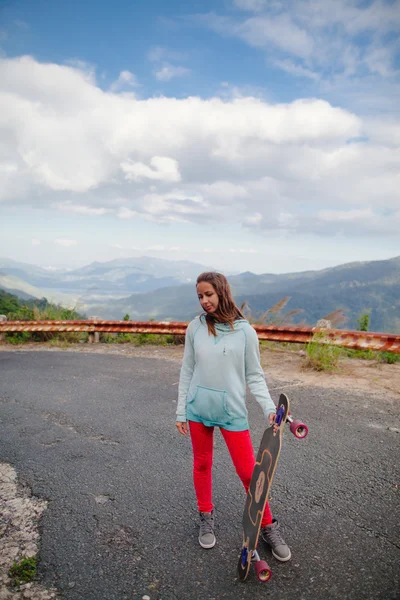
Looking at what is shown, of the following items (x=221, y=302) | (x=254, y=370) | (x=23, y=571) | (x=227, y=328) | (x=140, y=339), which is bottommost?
(x=23, y=571)

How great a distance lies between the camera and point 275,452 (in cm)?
240

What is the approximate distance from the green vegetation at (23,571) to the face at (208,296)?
197 centimetres

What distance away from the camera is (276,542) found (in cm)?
275

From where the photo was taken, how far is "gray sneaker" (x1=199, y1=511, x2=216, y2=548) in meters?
2.84

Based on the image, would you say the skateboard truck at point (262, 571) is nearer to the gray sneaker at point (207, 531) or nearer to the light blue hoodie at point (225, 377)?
the gray sneaker at point (207, 531)

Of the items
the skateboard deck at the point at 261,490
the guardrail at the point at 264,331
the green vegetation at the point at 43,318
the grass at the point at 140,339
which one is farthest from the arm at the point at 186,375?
the green vegetation at the point at 43,318

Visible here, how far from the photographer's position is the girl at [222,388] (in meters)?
2.73

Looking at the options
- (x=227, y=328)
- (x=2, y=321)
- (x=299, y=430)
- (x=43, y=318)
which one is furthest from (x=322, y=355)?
(x=2, y=321)

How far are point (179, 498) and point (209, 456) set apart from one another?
812 mm

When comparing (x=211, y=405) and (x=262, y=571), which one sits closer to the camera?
(x=262, y=571)

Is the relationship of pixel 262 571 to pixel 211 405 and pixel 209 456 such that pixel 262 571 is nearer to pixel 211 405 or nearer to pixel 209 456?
pixel 209 456

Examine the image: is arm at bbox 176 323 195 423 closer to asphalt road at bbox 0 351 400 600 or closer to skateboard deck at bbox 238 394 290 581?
skateboard deck at bbox 238 394 290 581

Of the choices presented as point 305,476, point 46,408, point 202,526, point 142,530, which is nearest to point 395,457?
point 305,476

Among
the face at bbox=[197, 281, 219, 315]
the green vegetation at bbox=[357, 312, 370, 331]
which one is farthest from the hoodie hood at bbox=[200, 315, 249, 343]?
the green vegetation at bbox=[357, 312, 370, 331]
